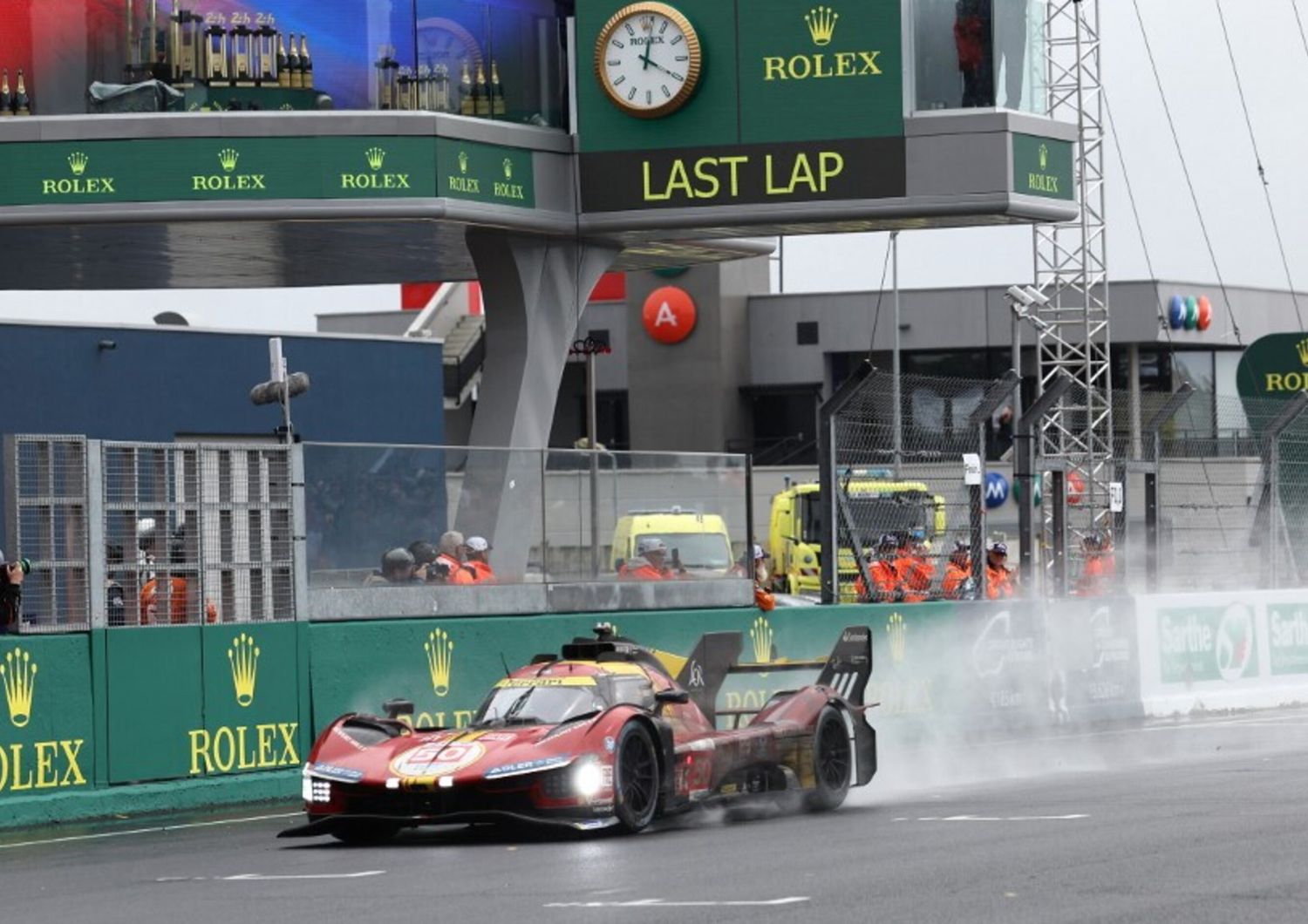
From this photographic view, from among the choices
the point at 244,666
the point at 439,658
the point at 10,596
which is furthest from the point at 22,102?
the point at 10,596

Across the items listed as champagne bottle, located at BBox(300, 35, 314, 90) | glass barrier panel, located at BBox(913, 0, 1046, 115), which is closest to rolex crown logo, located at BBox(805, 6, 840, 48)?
glass barrier panel, located at BBox(913, 0, 1046, 115)

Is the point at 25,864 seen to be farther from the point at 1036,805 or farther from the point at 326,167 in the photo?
the point at 326,167

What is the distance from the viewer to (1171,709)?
25578mm

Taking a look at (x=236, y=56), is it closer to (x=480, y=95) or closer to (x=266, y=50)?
(x=266, y=50)

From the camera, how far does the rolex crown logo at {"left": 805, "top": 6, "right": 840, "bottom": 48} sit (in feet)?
85.9

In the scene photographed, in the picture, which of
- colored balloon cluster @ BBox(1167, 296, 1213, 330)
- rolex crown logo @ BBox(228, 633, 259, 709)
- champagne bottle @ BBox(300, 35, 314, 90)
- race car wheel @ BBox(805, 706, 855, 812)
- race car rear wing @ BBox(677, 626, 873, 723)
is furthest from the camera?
colored balloon cluster @ BBox(1167, 296, 1213, 330)

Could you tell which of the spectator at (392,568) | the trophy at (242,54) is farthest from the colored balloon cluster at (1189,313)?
the spectator at (392,568)

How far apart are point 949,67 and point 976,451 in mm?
5248

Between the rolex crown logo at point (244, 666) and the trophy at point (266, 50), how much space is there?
10166mm

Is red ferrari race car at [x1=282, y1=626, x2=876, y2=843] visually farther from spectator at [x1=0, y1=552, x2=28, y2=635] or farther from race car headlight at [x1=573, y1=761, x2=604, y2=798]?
spectator at [x1=0, y1=552, x2=28, y2=635]

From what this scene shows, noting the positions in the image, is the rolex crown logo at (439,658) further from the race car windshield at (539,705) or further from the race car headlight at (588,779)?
the race car headlight at (588,779)

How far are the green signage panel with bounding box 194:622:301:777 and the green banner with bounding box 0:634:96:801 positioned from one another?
0.85 metres

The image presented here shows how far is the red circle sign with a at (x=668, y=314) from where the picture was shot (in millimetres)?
66938

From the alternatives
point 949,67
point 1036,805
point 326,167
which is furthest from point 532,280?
point 1036,805
